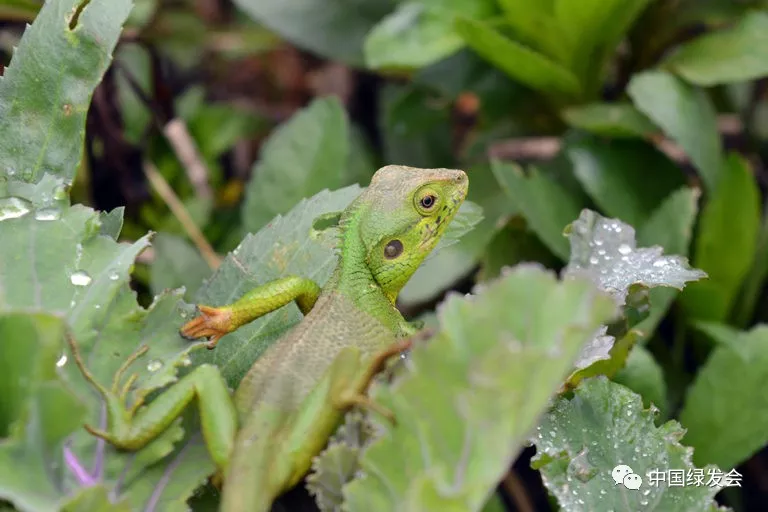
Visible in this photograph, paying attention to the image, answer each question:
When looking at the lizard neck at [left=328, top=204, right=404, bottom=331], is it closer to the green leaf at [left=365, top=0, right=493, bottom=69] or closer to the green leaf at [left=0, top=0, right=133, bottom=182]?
the green leaf at [left=0, top=0, right=133, bottom=182]

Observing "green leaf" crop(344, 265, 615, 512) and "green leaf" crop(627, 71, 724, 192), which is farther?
"green leaf" crop(627, 71, 724, 192)

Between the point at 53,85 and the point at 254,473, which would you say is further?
the point at 53,85

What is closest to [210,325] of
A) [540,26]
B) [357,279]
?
[357,279]

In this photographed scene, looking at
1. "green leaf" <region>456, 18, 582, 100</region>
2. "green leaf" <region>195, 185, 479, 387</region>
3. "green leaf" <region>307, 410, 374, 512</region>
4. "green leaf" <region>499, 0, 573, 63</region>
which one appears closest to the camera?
"green leaf" <region>307, 410, 374, 512</region>

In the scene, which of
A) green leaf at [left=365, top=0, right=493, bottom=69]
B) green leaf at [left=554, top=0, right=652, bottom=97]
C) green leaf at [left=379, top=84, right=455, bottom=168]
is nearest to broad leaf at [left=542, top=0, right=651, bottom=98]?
green leaf at [left=554, top=0, right=652, bottom=97]

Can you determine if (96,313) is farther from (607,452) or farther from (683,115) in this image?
(683,115)

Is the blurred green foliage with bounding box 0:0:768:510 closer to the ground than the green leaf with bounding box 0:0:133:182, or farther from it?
closer to the ground
